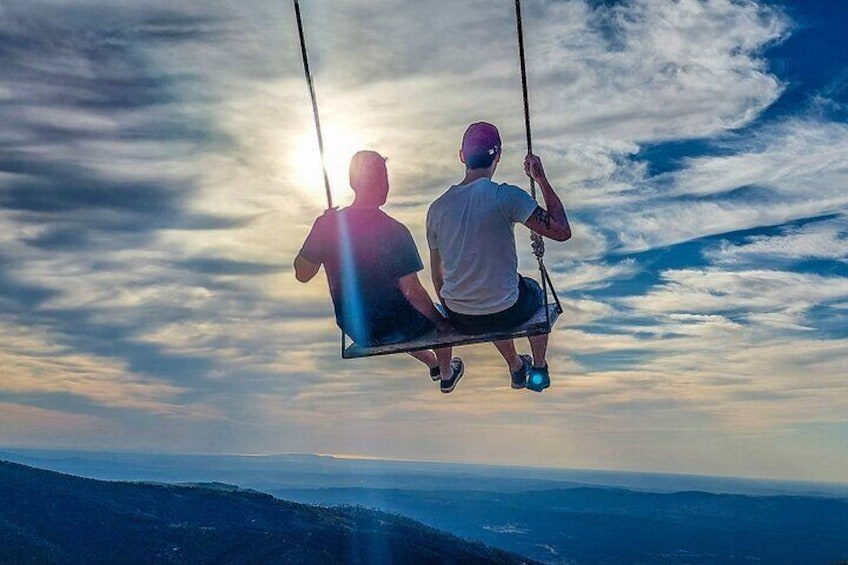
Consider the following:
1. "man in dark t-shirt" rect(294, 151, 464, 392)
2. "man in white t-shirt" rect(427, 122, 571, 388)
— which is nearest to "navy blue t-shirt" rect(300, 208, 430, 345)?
"man in dark t-shirt" rect(294, 151, 464, 392)

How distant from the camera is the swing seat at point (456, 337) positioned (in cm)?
1041

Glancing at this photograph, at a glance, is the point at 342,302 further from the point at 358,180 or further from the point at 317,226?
the point at 358,180

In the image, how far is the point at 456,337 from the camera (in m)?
10.6

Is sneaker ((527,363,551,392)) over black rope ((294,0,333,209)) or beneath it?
beneath

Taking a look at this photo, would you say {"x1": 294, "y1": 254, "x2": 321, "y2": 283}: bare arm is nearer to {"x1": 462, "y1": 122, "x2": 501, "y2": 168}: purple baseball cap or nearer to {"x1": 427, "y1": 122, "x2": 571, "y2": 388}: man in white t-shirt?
{"x1": 427, "y1": 122, "x2": 571, "y2": 388}: man in white t-shirt

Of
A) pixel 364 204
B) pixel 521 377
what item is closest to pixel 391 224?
pixel 364 204

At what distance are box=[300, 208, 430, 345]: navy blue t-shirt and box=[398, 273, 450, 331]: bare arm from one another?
0.23 ft

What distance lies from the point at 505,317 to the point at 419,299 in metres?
1.08

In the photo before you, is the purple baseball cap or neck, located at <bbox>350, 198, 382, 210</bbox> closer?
the purple baseball cap

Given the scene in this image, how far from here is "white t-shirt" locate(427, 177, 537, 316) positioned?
31.9 ft

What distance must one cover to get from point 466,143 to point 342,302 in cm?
284

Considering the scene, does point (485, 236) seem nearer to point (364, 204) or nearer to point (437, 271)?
point (437, 271)

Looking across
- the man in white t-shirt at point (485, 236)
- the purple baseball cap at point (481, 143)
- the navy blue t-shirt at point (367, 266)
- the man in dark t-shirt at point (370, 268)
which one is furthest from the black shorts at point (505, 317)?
the purple baseball cap at point (481, 143)

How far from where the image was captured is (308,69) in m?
10.4
